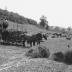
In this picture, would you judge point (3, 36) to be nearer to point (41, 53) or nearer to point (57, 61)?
point (41, 53)

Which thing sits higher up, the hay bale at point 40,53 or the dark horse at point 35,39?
the dark horse at point 35,39

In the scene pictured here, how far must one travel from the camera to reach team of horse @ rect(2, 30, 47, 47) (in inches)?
807

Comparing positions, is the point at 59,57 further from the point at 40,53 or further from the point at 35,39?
the point at 35,39

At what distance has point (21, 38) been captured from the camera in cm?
2162

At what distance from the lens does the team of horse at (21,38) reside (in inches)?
807

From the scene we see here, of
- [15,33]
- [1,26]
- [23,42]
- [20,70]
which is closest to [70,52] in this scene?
[20,70]

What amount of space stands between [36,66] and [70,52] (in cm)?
230

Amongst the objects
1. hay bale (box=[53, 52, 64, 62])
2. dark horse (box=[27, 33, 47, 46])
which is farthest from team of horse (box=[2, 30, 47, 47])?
hay bale (box=[53, 52, 64, 62])

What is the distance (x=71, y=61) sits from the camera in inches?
351

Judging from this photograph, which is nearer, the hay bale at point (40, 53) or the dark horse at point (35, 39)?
the hay bale at point (40, 53)

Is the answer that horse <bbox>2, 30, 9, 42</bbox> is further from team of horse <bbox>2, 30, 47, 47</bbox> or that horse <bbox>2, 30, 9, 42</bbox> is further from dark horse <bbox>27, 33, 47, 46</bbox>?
dark horse <bbox>27, 33, 47, 46</bbox>

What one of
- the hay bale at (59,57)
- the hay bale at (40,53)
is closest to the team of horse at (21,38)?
the hay bale at (40,53)

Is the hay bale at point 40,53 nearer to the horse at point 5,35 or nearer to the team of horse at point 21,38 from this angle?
the team of horse at point 21,38

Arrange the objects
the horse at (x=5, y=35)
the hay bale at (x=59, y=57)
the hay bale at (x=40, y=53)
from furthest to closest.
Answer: the horse at (x=5, y=35) < the hay bale at (x=40, y=53) < the hay bale at (x=59, y=57)
